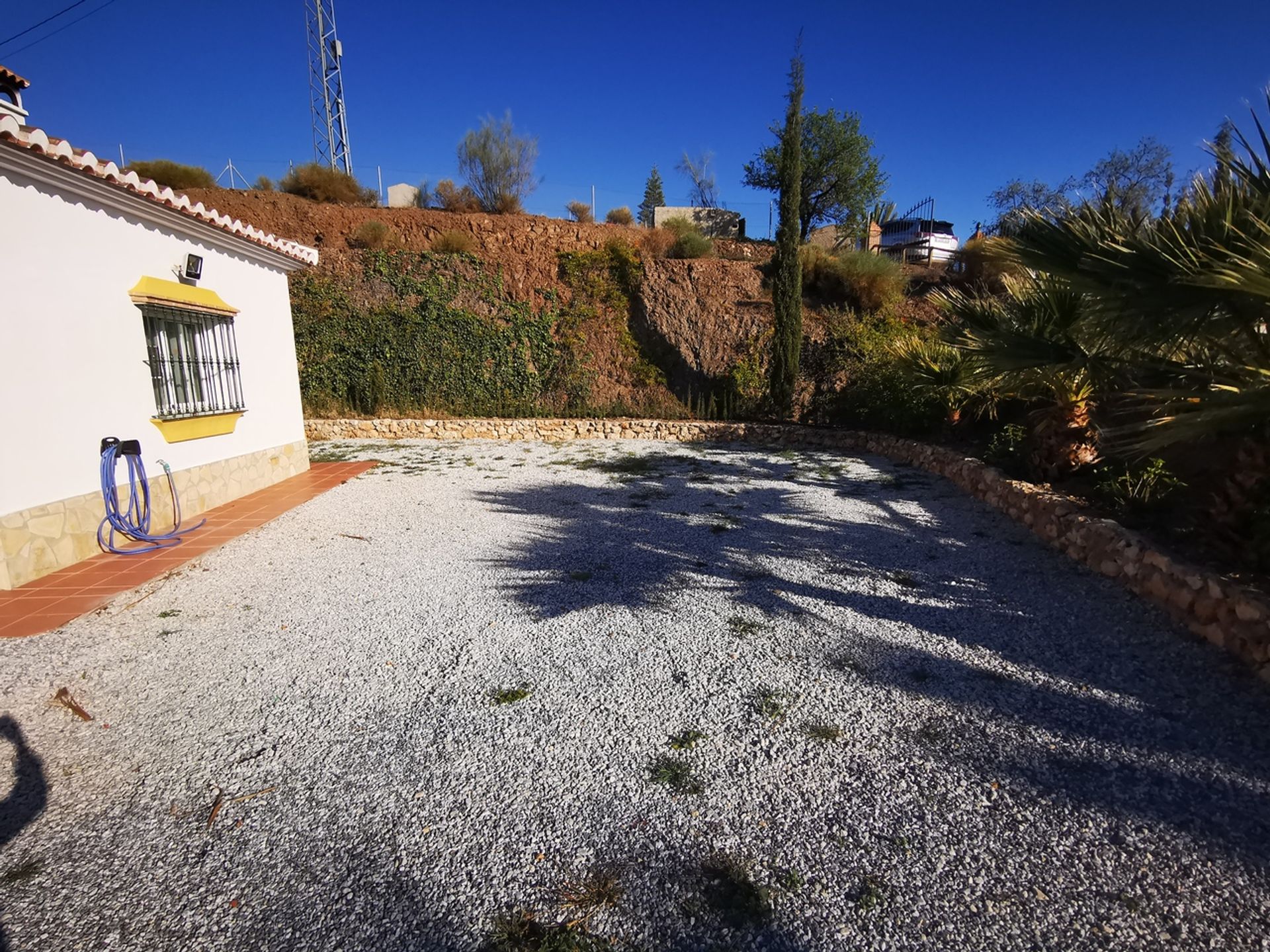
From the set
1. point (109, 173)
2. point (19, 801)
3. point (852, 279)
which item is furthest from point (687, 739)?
point (852, 279)

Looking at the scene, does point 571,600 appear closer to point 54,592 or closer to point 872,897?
point 872,897

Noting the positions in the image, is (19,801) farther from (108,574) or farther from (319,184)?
(319,184)

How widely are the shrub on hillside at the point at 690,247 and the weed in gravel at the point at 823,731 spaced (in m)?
15.3

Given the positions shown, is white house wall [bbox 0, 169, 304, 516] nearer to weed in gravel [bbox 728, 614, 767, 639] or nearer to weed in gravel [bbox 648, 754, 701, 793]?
weed in gravel [bbox 648, 754, 701, 793]

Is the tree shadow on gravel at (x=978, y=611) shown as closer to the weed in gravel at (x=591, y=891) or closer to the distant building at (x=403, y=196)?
the weed in gravel at (x=591, y=891)

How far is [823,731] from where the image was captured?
2646 millimetres

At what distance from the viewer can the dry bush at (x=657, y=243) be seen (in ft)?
53.2

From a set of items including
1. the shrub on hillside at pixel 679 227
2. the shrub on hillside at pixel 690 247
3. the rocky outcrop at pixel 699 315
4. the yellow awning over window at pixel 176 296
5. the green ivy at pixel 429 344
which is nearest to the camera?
the yellow awning over window at pixel 176 296

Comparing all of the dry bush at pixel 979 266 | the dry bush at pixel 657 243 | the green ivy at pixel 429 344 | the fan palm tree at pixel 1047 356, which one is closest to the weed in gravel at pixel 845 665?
the fan palm tree at pixel 1047 356

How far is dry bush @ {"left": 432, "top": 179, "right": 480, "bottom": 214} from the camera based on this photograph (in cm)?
1892

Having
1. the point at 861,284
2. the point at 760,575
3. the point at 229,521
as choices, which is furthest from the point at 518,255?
the point at 760,575

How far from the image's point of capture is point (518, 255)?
1529 centimetres

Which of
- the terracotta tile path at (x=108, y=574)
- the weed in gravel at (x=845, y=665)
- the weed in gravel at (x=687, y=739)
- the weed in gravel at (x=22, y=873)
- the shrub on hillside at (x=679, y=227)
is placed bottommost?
the weed in gravel at (x=687, y=739)

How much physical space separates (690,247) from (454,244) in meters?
6.14
